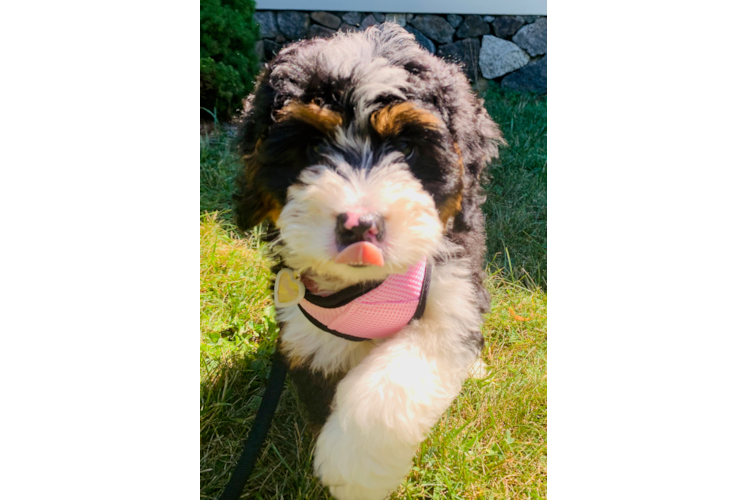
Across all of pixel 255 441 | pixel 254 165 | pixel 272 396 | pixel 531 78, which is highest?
pixel 531 78

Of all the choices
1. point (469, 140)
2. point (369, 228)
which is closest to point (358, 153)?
point (369, 228)

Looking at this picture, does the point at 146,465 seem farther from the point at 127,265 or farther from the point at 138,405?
the point at 127,265

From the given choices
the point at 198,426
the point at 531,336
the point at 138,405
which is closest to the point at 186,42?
the point at 138,405

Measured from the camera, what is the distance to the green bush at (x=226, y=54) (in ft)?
5.40

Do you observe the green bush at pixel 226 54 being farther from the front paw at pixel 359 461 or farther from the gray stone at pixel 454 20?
the front paw at pixel 359 461

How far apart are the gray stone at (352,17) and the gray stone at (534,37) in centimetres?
54

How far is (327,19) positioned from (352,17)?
0.27 feet

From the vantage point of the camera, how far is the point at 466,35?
5.76ft

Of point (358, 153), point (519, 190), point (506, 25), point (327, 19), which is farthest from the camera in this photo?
point (519, 190)

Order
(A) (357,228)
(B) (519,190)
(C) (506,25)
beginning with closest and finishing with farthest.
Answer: (A) (357,228) < (C) (506,25) < (B) (519,190)

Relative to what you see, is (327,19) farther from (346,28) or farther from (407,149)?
(407,149)

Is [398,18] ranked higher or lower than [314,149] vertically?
higher

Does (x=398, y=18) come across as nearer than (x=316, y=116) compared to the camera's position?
No

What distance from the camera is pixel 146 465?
1.42 meters
